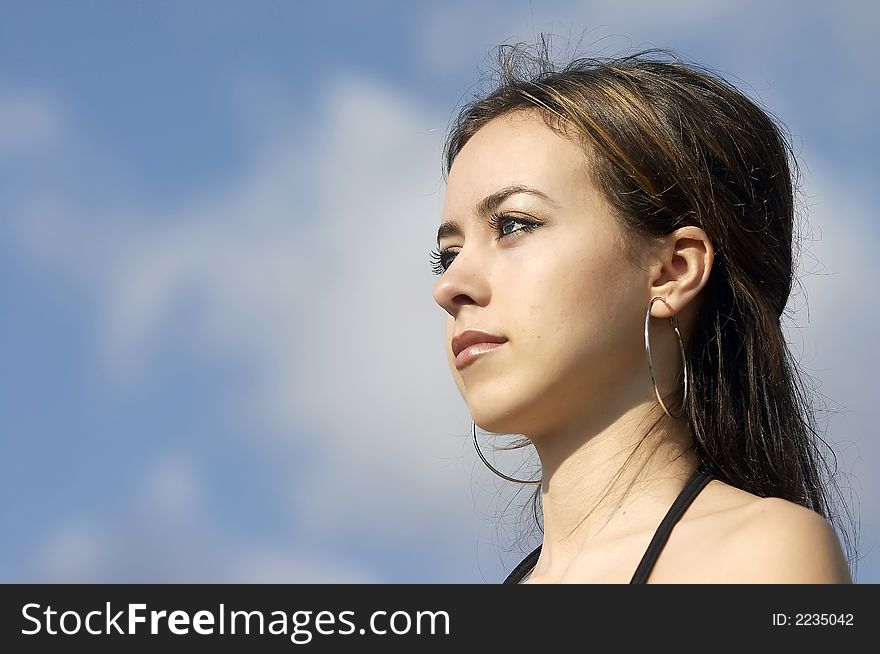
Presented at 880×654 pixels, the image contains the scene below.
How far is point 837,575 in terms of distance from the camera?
13.3ft

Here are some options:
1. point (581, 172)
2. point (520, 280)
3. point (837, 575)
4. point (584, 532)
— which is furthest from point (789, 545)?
point (581, 172)

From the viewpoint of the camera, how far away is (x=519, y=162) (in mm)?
5004

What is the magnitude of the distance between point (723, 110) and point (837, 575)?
7.20 ft

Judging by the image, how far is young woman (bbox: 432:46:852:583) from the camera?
15.5 ft

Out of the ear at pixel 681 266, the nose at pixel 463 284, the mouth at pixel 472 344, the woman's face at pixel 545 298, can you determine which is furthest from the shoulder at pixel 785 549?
the nose at pixel 463 284

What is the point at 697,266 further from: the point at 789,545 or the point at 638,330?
the point at 789,545

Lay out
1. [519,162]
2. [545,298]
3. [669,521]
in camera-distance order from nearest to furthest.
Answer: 1. [669,521]
2. [545,298]
3. [519,162]

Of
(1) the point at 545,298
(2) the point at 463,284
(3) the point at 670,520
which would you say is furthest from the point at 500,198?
(3) the point at 670,520

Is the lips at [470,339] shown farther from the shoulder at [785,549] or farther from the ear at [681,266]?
the shoulder at [785,549]

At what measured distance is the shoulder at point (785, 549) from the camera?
3.98 metres

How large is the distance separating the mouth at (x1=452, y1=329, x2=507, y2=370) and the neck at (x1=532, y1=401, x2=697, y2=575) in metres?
0.47

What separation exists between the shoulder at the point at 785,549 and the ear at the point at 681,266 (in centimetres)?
108

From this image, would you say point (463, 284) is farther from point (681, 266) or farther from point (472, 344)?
point (681, 266)

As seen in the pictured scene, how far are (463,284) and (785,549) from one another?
1677 mm
